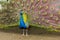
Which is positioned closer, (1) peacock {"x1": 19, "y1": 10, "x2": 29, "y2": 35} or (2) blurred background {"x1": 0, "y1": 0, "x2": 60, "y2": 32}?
(1) peacock {"x1": 19, "y1": 10, "x2": 29, "y2": 35}

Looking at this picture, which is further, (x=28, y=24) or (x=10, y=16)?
(x=10, y=16)

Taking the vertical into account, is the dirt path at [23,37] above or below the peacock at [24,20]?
below

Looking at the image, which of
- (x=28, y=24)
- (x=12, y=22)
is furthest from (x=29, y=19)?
(x=12, y=22)

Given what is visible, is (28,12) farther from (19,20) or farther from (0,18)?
(0,18)

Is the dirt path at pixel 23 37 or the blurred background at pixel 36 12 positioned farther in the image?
the blurred background at pixel 36 12

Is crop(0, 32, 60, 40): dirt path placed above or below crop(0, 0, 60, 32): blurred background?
below

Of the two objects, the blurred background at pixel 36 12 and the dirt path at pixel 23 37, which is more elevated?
the blurred background at pixel 36 12

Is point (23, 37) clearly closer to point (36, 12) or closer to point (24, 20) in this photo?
point (24, 20)

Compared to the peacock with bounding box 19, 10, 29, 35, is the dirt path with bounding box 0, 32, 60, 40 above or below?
below

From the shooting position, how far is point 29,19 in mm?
3311

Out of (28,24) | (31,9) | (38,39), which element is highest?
(31,9)

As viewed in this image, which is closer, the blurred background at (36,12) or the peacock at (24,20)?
the peacock at (24,20)

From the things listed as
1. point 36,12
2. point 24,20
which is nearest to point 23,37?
point 24,20

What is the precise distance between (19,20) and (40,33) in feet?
1.44
